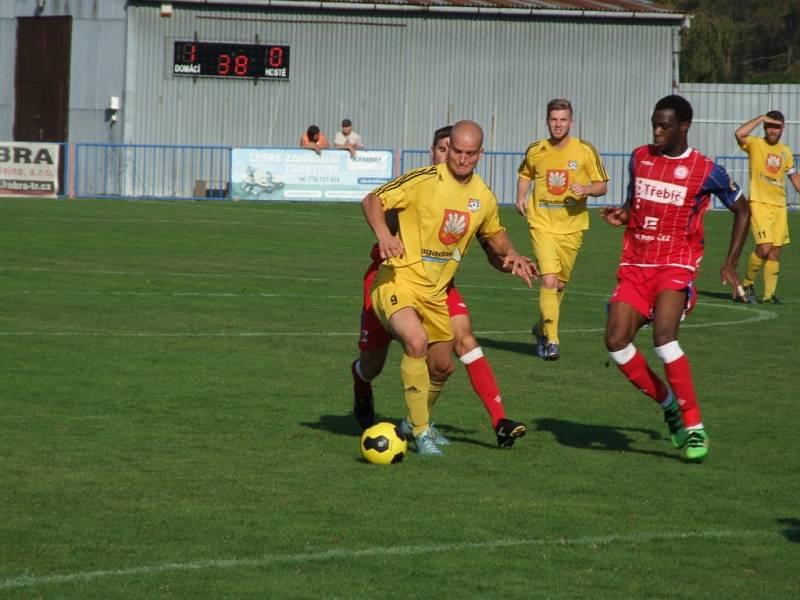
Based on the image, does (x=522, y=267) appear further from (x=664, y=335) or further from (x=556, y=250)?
(x=556, y=250)

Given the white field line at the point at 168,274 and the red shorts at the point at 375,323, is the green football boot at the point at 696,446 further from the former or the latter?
the white field line at the point at 168,274

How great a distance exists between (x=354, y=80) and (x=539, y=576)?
119ft

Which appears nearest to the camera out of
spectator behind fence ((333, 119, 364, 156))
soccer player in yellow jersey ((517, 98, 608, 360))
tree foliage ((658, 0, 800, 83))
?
soccer player in yellow jersey ((517, 98, 608, 360))

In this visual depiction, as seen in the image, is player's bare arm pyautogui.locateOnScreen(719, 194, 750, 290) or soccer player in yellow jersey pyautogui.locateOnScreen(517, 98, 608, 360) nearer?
player's bare arm pyautogui.locateOnScreen(719, 194, 750, 290)

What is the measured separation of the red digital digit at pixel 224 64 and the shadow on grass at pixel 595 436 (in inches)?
1249

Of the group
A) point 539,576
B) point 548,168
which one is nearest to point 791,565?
point 539,576

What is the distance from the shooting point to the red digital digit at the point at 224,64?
40.7m

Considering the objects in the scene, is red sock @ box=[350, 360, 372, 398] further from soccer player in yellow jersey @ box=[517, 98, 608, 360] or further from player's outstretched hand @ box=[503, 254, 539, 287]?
soccer player in yellow jersey @ box=[517, 98, 608, 360]

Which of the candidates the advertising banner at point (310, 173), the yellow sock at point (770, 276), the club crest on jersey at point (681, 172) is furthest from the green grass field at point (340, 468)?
the advertising banner at point (310, 173)

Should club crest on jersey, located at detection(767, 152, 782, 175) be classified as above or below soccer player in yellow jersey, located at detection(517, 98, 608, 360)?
above

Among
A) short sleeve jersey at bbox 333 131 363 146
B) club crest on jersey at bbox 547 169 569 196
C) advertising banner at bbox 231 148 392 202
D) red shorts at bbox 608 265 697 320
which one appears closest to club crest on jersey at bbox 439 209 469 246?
red shorts at bbox 608 265 697 320

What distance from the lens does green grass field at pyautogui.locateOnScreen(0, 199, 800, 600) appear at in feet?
20.7

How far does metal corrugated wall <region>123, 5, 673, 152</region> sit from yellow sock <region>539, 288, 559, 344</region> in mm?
28498

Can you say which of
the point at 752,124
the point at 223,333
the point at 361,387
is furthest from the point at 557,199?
the point at 361,387
